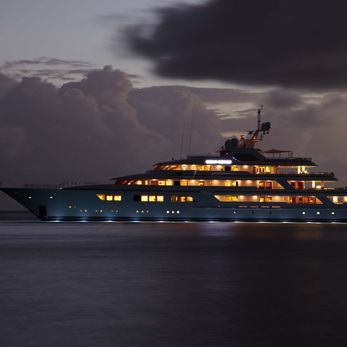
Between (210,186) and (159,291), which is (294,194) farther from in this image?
(159,291)

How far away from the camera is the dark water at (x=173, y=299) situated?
16.0 metres

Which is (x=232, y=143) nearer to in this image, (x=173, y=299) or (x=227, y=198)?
(x=227, y=198)

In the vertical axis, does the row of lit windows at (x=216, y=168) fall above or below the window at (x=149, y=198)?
above

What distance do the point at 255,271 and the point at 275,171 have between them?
5450 cm

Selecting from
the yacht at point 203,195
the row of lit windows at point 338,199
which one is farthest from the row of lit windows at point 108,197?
the row of lit windows at point 338,199

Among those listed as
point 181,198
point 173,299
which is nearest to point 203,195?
point 181,198

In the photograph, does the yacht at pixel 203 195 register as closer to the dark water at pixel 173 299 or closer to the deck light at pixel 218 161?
the deck light at pixel 218 161

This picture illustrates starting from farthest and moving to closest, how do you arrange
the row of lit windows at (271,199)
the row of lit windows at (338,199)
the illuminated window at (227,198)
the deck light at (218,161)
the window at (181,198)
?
1. the row of lit windows at (338,199)
2. the deck light at (218,161)
3. the row of lit windows at (271,199)
4. the illuminated window at (227,198)
5. the window at (181,198)

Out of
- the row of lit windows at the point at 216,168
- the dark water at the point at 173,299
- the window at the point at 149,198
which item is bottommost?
the dark water at the point at 173,299

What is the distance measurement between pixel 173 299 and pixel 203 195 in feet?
188

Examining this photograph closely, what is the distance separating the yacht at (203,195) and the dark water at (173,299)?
123 feet

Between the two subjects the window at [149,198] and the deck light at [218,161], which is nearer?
the window at [149,198]

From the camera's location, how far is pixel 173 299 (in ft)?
70.6

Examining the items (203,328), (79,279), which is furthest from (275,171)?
(203,328)
